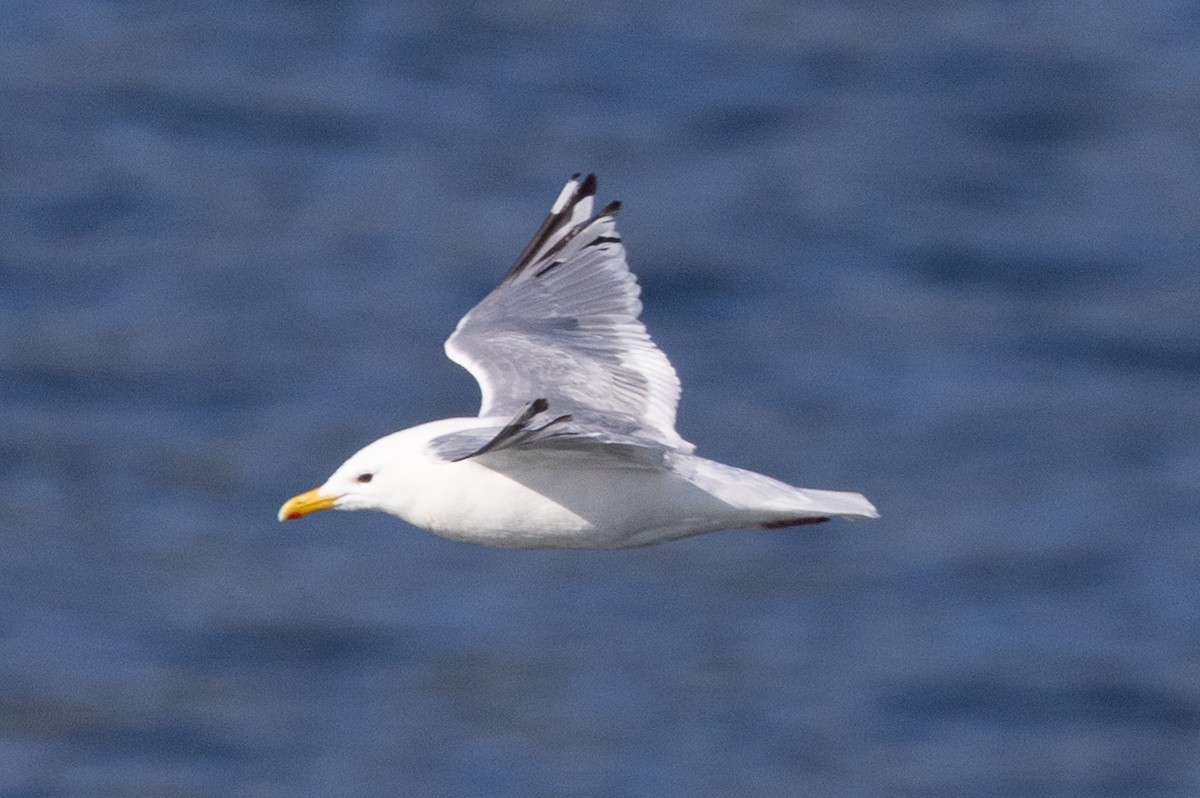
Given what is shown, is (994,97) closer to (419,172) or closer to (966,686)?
(419,172)

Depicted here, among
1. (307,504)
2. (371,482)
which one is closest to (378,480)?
(371,482)

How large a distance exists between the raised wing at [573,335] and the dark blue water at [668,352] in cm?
1188

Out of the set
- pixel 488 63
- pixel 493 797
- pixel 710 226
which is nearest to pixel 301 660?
pixel 493 797

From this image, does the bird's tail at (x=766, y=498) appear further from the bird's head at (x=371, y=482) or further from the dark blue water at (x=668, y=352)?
the dark blue water at (x=668, y=352)

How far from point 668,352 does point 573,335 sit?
15.9 metres

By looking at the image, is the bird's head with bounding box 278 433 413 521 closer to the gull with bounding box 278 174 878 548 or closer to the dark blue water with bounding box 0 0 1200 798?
the gull with bounding box 278 174 878 548

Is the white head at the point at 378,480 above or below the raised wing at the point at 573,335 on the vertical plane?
below

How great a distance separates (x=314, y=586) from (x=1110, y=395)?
30.2ft

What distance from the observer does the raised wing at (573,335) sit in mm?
9984

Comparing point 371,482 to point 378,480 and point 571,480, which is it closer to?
point 378,480

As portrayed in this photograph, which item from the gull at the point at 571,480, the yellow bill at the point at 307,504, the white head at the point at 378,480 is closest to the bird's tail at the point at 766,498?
the gull at the point at 571,480

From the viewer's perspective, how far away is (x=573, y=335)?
10.5 meters

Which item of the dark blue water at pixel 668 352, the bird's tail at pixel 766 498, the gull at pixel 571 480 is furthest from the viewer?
the dark blue water at pixel 668 352

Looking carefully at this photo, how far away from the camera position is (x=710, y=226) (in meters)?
29.0
